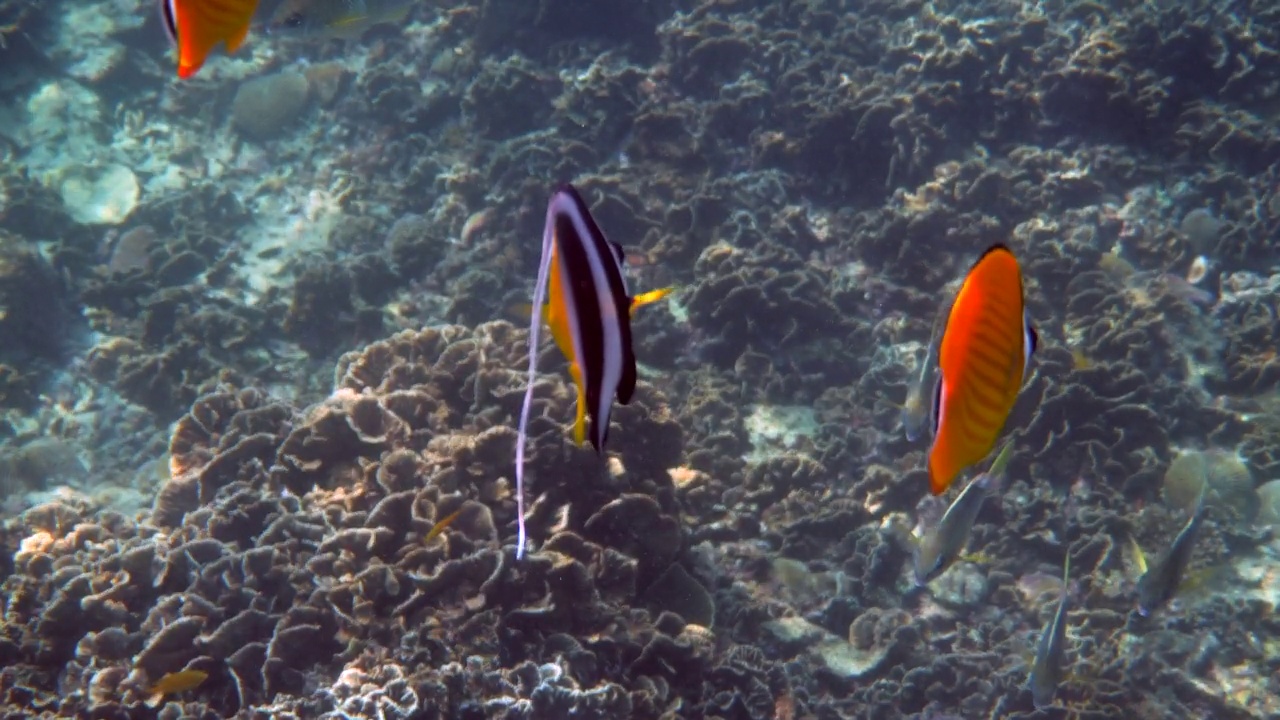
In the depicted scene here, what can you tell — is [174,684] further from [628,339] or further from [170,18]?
[628,339]

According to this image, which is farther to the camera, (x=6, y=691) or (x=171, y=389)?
(x=171, y=389)

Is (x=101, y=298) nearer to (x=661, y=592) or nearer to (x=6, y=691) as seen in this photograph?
(x=6, y=691)

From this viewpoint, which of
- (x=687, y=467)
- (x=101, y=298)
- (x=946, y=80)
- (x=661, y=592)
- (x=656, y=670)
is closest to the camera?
(x=656, y=670)

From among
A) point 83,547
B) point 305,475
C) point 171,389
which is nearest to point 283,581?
point 305,475

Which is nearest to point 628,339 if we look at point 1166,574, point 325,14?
point 1166,574

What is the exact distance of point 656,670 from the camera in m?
4.22

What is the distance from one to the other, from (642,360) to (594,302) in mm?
5832

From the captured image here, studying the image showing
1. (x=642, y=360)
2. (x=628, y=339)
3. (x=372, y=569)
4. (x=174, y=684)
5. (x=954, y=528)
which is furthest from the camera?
(x=642, y=360)

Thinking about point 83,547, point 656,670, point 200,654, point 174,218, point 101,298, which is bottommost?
point 656,670

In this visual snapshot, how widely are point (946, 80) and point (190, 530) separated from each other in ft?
29.4

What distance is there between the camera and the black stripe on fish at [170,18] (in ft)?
7.38

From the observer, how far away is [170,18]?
90.3 inches

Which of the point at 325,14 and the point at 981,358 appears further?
the point at 325,14

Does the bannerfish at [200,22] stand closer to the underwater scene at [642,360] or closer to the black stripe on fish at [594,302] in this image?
the underwater scene at [642,360]
